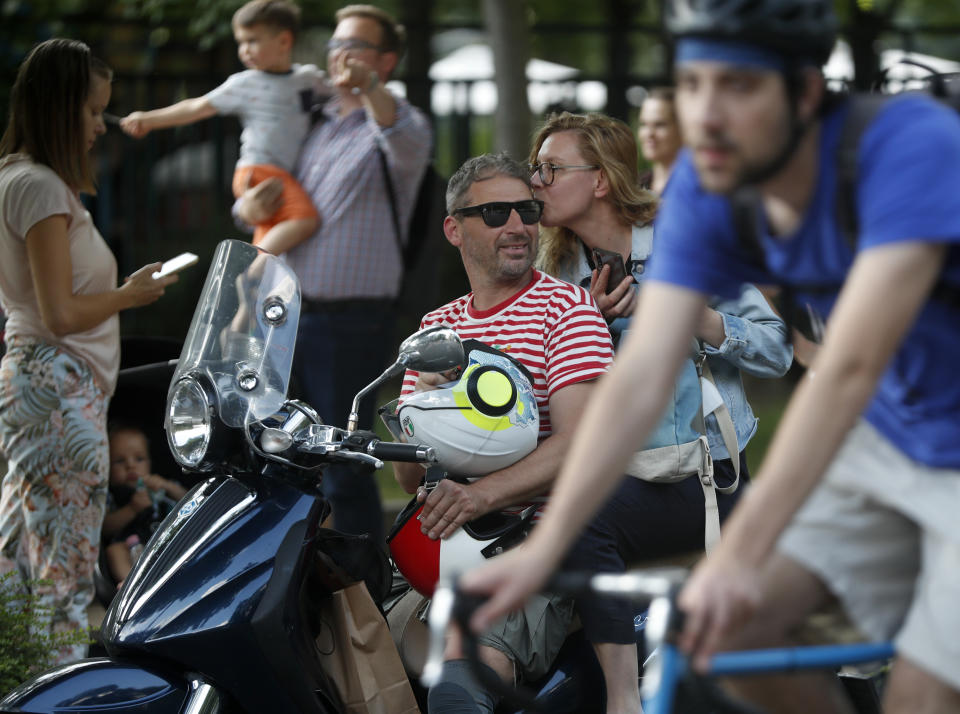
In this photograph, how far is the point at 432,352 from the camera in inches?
117

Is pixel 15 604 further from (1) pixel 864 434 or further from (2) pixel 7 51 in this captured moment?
(2) pixel 7 51

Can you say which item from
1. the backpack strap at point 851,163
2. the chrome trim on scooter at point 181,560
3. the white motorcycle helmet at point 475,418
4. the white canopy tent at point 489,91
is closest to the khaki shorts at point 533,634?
the white motorcycle helmet at point 475,418

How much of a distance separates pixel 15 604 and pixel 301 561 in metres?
1.32

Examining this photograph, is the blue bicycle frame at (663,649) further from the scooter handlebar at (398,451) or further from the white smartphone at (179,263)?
the white smartphone at (179,263)

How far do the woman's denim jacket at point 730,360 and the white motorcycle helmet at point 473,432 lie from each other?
0.37 m

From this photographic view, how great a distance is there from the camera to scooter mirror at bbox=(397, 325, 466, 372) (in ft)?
9.73

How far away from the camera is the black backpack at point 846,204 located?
200 centimetres

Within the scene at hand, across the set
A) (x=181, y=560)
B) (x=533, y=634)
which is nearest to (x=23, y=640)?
(x=181, y=560)

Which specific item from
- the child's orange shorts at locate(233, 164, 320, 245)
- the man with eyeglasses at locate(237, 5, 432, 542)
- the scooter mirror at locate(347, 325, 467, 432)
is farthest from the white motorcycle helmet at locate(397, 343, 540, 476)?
the child's orange shorts at locate(233, 164, 320, 245)

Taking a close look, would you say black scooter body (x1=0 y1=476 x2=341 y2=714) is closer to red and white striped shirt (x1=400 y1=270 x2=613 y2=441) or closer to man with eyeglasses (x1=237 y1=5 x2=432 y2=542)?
red and white striped shirt (x1=400 y1=270 x2=613 y2=441)

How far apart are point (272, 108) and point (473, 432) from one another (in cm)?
290

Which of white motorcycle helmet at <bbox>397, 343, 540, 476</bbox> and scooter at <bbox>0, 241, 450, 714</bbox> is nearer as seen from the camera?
scooter at <bbox>0, 241, 450, 714</bbox>

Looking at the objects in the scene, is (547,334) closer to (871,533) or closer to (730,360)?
(730,360)

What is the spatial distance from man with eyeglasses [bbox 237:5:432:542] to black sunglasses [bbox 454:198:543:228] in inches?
71.3
